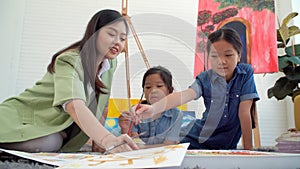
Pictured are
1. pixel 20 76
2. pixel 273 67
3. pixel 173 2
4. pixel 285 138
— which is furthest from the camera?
pixel 173 2

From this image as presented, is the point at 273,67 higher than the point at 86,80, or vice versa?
the point at 273,67

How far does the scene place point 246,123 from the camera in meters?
1.00

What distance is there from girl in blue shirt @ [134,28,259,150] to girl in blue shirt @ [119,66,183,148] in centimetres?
2

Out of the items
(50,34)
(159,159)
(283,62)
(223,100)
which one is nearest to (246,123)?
(223,100)

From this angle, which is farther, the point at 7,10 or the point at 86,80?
the point at 7,10

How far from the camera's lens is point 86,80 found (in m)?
0.78

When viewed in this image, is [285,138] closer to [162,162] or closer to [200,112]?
[200,112]

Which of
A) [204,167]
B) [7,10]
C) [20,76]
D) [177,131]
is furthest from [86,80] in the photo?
[20,76]

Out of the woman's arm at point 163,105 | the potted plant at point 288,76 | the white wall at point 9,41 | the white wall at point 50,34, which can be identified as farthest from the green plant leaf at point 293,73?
the white wall at point 9,41

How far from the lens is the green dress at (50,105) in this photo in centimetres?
70

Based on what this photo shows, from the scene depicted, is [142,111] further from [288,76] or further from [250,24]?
[250,24]

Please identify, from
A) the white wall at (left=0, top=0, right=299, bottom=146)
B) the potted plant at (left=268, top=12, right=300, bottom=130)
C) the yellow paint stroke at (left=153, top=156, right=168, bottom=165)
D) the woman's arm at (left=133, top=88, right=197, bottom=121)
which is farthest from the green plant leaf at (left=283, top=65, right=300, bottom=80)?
the yellow paint stroke at (left=153, top=156, right=168, bottom=165)

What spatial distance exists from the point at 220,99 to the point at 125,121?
29 cm

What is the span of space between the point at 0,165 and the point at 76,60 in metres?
0.33
